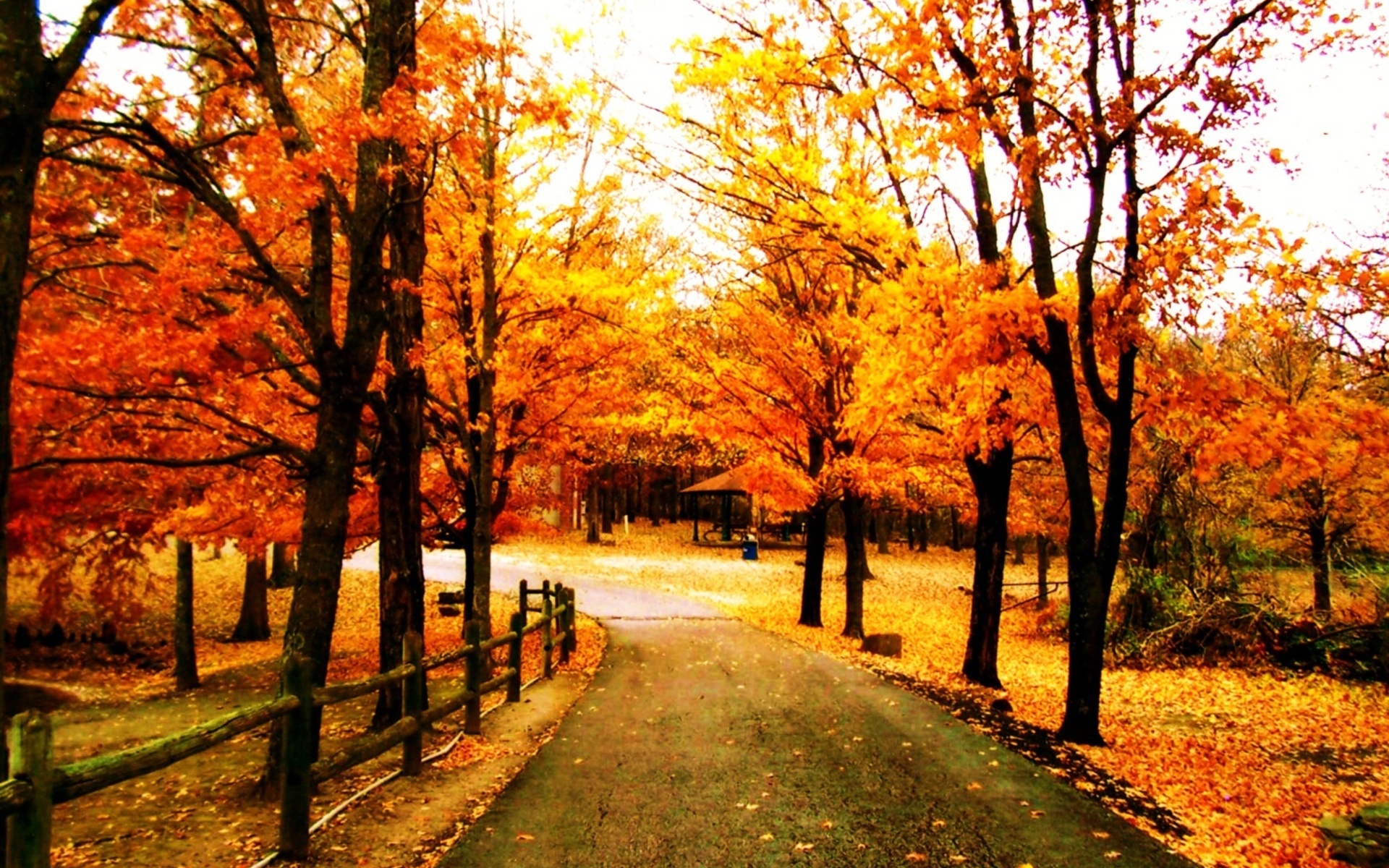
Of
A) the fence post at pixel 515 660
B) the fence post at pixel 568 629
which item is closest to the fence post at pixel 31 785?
the fence post at pixel 515 660

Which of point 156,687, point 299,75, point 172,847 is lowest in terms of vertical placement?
point 156,687

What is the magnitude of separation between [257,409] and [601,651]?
701cm

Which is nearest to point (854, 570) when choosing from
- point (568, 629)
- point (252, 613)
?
point (568, 629)

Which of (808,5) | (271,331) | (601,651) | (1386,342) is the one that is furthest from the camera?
(601,651)

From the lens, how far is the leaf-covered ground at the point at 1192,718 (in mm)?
6480

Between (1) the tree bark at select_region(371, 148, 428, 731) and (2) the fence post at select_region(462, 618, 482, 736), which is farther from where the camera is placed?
(1) the tree bark at select_region(371, 148, 428, 731)

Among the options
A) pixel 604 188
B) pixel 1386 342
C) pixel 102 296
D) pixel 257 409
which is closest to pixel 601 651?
pixel 257 409

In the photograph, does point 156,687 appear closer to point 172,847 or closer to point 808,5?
point 172,847

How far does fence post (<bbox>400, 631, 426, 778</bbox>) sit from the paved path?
0.99 m

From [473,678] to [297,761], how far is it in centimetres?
341

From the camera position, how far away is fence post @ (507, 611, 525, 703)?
34.4 feet

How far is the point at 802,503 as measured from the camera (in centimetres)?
1802

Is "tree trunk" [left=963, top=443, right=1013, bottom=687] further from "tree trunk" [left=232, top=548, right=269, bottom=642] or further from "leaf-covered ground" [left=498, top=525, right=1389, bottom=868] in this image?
"tree trunk" [left=232, top=548, right=269, bottom=642]

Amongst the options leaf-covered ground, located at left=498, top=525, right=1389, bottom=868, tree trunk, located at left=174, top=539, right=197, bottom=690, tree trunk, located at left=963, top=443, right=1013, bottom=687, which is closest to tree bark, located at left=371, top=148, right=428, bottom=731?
leaf-covered ground, located at left=498, top=525, right=1389, bottom=868
